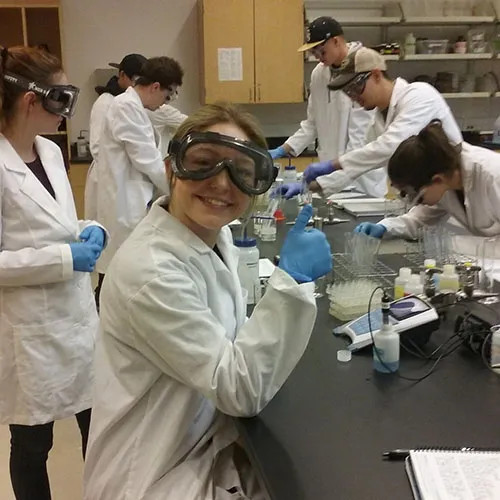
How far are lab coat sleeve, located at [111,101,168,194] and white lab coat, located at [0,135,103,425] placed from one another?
1.46m

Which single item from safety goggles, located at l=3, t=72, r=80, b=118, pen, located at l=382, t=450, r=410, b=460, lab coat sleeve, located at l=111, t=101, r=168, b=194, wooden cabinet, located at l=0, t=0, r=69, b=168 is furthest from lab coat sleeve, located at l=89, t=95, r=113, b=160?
pen, located at l=382, t=450, r=410, b=460

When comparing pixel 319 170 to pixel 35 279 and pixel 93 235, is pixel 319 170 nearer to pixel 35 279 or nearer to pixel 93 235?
pixel 93 235

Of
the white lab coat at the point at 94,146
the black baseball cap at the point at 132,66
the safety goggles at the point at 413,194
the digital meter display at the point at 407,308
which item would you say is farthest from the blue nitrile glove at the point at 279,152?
the digital meter display at the point at 407,308

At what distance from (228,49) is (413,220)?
308cm

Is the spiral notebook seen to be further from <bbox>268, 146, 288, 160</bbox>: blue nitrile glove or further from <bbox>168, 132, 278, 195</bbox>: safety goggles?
<bbox>268, 146, 288, 160</bbox>: blue nitrile glove

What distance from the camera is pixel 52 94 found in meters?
1.77

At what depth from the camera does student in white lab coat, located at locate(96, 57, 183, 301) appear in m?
3.28

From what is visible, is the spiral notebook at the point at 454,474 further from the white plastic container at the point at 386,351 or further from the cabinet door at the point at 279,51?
the cabinet door at the point at 279,51

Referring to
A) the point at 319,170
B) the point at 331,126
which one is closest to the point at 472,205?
the point at 319,170

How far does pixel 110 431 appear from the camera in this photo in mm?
1242

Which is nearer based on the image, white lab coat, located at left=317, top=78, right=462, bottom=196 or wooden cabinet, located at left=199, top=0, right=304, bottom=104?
white lab coat, located at left=317, top=78, right=462, bottom=196

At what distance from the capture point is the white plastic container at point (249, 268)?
1.87m

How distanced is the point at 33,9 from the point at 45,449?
13.9ft

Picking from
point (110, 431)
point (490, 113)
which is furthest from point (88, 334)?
point (490, 113)
